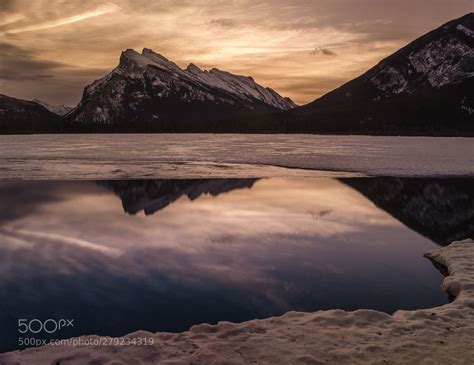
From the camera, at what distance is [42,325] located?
11031 mm

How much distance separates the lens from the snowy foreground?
919 centimetres

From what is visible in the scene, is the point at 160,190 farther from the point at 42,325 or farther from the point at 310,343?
the point at 310,343

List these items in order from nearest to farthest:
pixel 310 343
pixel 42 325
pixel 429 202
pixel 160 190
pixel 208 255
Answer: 1. pixel 310 343
2. pixel 42 325
3. pixel 208 255
4. pixel 429 202
5. pixel 160 190

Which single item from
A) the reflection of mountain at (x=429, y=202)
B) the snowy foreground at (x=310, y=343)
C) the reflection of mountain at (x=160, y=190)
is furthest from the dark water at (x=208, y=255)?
the snowy foreground at (x=310, y=343)

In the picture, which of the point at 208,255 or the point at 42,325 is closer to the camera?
the point at 42,325

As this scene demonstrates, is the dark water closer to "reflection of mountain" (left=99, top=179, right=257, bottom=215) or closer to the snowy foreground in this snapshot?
"reflection of mountain" (left=99, top=179, right=257, bottom=215)

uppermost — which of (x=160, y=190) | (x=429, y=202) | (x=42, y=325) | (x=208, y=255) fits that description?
(x=160, y=190)

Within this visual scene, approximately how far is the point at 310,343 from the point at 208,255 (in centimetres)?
730

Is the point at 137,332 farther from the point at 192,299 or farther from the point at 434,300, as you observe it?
the point at 434,300

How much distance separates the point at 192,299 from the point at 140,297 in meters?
1.47

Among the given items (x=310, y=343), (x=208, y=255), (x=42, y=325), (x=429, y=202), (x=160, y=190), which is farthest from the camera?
(x=160, y=190)

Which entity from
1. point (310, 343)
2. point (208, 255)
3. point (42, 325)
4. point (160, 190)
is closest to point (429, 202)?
point (208, 255)

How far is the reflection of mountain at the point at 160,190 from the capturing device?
27609mm

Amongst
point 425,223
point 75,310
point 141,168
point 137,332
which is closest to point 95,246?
point 75,310
